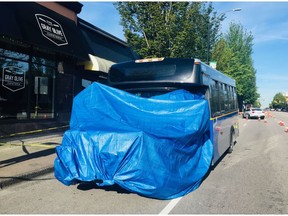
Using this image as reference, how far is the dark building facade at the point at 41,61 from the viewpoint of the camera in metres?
9.97

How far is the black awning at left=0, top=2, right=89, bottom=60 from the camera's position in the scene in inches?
380

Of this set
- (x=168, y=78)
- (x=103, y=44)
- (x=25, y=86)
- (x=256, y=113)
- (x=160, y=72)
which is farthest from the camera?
(x=256, y=113)

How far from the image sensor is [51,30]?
36.2ft

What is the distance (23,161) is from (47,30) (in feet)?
17.7

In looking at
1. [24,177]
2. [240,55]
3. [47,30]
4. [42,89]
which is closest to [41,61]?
[42,89]

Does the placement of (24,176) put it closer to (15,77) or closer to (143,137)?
(143,137)

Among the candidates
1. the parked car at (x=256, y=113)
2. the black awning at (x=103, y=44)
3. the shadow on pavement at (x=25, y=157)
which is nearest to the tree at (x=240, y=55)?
the parked car at (x=256, y=113)

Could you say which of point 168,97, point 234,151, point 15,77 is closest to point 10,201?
point 168,97

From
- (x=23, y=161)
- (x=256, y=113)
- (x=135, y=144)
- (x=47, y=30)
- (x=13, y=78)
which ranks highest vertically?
(x=47, y=30)

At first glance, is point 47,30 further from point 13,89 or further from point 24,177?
point 24,177

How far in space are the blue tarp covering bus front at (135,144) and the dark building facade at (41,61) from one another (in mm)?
5174

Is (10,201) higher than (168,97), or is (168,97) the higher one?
(168,97)

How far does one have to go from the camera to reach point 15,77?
10.6 m

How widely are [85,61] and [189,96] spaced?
8442mm
